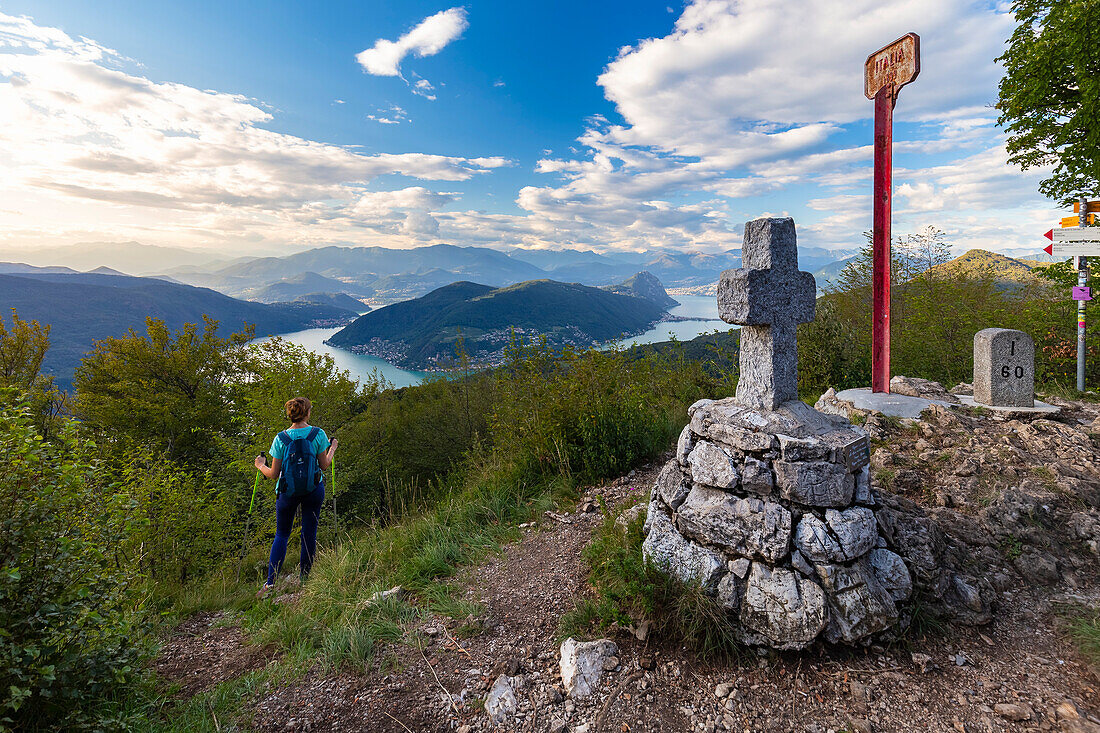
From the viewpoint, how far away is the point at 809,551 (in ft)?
10.2

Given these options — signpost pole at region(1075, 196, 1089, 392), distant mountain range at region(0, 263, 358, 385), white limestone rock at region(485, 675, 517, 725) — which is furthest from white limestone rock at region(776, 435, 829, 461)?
distant mountain range at region(0, 263, 358, 385)

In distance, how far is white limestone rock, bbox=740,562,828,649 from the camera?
9.62 feet

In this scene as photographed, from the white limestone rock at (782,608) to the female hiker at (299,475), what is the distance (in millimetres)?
4298

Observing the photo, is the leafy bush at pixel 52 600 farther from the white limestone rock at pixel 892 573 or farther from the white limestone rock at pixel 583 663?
the white limestone rock at pixel 892 573

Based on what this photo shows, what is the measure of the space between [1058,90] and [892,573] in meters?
10.4

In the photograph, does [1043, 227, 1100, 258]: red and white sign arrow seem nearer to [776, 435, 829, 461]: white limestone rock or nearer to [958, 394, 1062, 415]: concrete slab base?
[958, 394, 1062, 415]: concrete slab base

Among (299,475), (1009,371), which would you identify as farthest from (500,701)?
(1009,371)

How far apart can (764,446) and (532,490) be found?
3.35 metres

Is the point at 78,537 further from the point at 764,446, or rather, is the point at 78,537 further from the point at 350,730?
the point at 764,446

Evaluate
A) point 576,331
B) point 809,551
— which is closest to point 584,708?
point 809,551

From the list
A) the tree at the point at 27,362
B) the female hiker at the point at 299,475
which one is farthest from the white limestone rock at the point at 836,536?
the tree at the point at 27,362

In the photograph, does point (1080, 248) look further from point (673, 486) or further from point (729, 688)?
point (729, 688)

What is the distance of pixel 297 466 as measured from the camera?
16.1 feet

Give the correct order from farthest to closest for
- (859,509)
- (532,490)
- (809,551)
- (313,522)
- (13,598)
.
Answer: (532,490) < (313,522) < (859,509) < (809,551) < (13,598)
